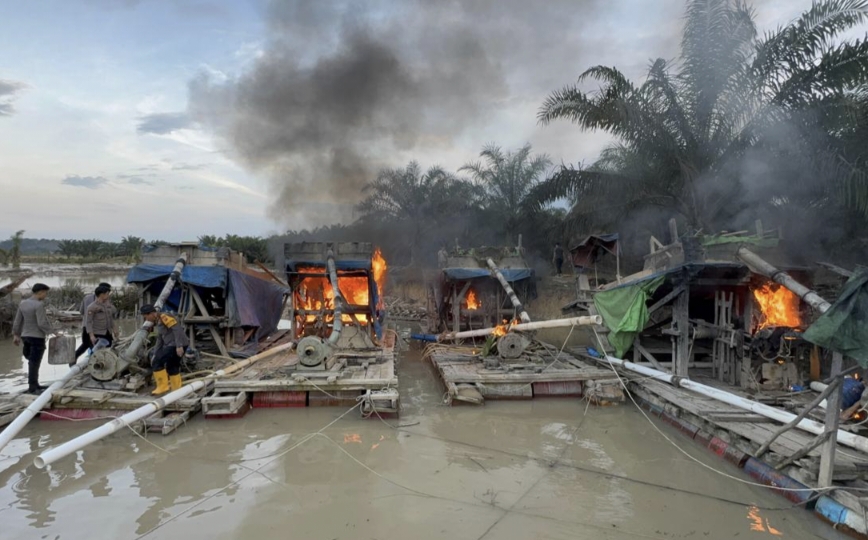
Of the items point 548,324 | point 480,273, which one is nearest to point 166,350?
point 548,324

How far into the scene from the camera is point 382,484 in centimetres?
636

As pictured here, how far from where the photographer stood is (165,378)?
8742 millimetres

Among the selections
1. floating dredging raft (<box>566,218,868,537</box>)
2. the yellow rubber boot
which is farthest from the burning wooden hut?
the yellow rubber boot

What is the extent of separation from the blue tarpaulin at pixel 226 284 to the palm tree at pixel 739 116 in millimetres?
10279

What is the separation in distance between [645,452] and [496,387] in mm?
3236

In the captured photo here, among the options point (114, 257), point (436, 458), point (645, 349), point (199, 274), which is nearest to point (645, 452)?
point (436, 458)

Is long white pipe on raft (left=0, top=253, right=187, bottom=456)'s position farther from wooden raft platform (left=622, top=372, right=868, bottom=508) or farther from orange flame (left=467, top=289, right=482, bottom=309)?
wooden raft platform (left=622, top=372, right=868, bottom=508)

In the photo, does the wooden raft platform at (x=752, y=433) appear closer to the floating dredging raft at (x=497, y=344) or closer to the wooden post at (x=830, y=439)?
the wooden post at (x=830, y=439)

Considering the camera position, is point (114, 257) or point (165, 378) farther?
point (114, 257)

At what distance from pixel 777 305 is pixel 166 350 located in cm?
1168

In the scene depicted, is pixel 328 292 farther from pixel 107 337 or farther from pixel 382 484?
pixel 382 484

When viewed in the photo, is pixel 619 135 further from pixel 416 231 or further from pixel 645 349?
pixel 416 231

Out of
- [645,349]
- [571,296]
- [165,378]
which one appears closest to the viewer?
[165,378]

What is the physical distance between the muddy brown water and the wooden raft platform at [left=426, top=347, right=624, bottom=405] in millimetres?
856
